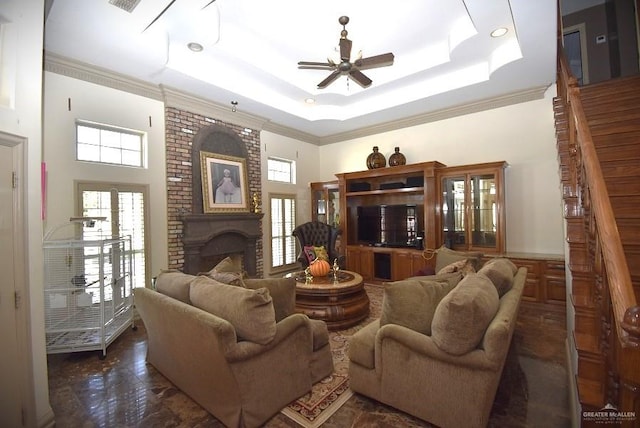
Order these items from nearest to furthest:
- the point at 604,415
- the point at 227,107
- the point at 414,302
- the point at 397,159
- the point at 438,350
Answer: the point at 604,415, the point at 438,350, the point at 414,302, the point at 227,107, the point at 397,159

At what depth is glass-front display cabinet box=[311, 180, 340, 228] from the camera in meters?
6.50

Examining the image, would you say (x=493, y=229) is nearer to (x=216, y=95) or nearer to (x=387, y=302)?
(x=387, y=302)

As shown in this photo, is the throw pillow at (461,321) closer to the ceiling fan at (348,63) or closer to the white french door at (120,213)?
the ceiling fan at (348,63)

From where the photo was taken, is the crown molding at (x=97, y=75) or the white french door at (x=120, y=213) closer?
the crown molding at (x=97, y=75)

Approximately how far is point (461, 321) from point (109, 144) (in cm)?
454

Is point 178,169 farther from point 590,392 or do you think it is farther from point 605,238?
point 590,392

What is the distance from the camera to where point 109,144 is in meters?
3.89

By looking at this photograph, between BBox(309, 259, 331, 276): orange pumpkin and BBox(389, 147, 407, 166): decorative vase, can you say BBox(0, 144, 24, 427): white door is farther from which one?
BBox(389, 147, 407, 166): decorative vase

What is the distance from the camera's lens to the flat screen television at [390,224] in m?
5.50

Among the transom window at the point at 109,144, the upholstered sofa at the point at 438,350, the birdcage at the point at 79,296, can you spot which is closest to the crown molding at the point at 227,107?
the transom window at the point at 109,144

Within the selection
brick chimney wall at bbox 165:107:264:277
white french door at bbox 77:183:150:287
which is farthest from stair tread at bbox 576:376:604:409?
brick chimney wall at bbox 165:107:264:277

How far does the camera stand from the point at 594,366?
4.72 ft

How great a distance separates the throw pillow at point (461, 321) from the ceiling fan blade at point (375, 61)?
2705 mm

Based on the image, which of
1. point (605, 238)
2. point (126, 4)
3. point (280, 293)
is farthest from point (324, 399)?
point (126, 4)
